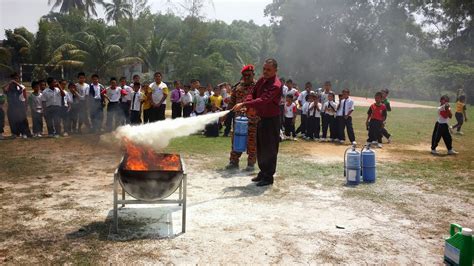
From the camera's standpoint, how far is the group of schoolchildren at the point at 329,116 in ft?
45.4

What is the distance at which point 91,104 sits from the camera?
48.7 ft

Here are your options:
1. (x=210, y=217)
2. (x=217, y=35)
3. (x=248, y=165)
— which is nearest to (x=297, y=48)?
(x=217, y=35)

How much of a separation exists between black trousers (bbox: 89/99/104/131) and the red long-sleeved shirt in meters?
8.34

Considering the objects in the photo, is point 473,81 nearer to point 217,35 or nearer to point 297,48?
point 297,48

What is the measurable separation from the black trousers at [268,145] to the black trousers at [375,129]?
6612mm

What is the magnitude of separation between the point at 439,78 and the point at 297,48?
18.1m

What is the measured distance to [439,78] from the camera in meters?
40.6

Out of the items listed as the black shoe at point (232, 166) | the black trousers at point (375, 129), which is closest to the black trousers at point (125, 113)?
the black shoe at point (232, 166)

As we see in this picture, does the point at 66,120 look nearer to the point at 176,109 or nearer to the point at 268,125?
the point at 176,109

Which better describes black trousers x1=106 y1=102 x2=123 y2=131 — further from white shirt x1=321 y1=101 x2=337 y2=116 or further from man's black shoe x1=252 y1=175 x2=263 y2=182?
man's black shoe x1=252 y1=175 x2=263 y2=182

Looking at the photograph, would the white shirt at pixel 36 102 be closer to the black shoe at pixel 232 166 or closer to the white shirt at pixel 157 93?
the white shirt at pixel 157 93

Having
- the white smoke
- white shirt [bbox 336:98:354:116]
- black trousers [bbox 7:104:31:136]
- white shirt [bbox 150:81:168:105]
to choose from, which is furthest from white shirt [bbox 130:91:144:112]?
the white smoke

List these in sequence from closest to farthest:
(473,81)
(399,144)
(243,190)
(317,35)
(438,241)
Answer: (438,241)
(243,190)
(399,144)
(473,81)
(317,35)

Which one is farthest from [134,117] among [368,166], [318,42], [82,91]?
[318,42]
